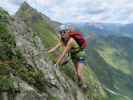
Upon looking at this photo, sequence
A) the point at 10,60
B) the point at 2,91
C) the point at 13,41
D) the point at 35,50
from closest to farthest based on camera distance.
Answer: the point at 2,91
the point at 10,60
the point at 13,41
the point at 35,50

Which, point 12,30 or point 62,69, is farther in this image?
point 62,69

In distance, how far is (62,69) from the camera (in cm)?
2389

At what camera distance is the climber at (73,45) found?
68.0ft

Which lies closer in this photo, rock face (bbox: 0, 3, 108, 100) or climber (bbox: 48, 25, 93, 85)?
rock face (bbox: 0, 3, 108, 100)

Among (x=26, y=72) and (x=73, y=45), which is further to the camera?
(x=73, y=45)

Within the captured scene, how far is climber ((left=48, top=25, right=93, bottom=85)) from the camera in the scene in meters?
20.7

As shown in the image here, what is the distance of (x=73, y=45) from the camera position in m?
21.2

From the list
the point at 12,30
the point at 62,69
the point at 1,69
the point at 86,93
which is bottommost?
the point at 86,93

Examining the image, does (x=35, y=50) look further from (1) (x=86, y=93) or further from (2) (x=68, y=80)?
(1) (x=86, y=93)

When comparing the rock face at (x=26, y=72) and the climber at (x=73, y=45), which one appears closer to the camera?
the rock face at (x=26, y=72)

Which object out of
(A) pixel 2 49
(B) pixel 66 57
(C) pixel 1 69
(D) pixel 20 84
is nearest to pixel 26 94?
(D) pixel 20 84

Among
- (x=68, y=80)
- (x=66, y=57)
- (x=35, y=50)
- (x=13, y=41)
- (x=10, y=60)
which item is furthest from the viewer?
(x=66, y=57)

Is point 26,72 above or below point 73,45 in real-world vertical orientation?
below

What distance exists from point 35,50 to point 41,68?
2.03 m
